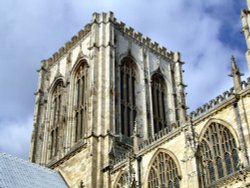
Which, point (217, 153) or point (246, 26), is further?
point (246, 26)

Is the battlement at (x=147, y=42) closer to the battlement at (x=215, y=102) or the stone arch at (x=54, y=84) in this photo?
the stone arch at (x=54, y=84)

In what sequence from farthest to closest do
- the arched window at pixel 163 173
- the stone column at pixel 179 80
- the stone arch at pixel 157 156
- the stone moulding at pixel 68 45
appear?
the stone column at pixel 179 80
the stone moulding at pixel 68 45
the arched window at pixel 163 173
the stone arch at pixel 157 156

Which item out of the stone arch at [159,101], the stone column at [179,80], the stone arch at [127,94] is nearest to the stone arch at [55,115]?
the stone arch at [127,94]

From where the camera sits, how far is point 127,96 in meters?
34.9

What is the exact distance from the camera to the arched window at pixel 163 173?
24.0 metres

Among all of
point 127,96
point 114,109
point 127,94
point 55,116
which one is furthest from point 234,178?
point 55,116

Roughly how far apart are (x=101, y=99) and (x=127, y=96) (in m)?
3.33

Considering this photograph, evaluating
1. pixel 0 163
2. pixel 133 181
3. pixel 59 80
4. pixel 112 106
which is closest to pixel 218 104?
pixel 133 181

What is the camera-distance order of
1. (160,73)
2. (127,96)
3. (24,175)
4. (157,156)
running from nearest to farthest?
(157,156) < (24,175) < (127,96) < (160,73)

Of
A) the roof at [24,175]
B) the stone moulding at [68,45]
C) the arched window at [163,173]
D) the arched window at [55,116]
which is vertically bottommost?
the arched window at [163,173]

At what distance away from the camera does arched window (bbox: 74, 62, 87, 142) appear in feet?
111

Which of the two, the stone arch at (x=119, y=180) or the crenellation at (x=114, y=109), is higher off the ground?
the crenellation at (x=114, y=109)

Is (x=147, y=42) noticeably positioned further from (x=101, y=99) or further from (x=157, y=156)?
(x=157, y=156)

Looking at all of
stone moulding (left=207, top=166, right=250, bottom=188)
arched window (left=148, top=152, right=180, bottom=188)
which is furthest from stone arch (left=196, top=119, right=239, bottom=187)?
arched window (left=148, top=152, right=180, bottom=188)
